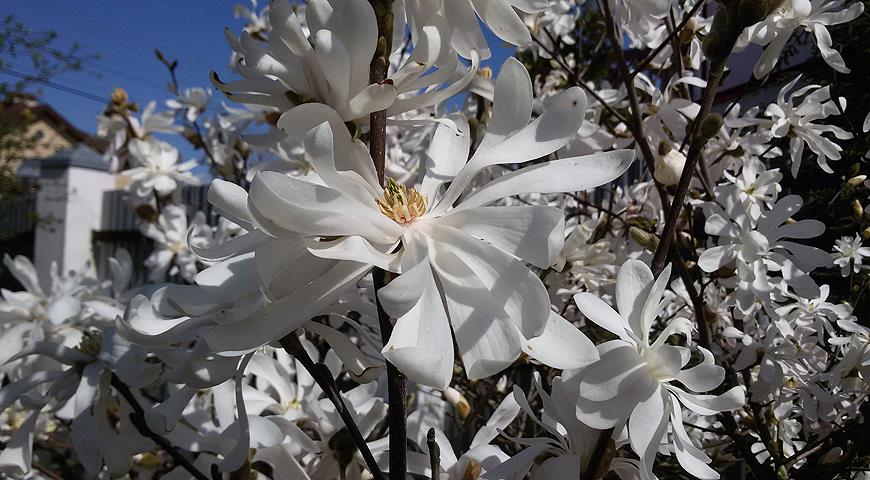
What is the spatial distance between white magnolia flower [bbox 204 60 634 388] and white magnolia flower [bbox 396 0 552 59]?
69 millimetres

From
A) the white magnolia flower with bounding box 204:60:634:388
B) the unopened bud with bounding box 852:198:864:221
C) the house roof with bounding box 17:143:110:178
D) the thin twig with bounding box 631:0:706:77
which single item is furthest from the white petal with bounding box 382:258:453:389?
the house roof with bounding box 17:143:110:178

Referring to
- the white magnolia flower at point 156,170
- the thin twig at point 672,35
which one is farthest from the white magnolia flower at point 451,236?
the white magnolia flower at point 156,170

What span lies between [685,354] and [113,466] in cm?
45

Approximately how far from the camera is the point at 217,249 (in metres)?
0.36

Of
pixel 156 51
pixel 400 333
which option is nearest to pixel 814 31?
pixel 400 333

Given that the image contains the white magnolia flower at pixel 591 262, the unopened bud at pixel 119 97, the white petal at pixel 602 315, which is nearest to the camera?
the white petal at pixel 602 315

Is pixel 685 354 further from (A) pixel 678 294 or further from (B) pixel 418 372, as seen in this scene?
(A) pixel 678 294

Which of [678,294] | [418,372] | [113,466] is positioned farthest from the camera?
[678,294]

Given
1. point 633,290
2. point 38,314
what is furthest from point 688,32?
point 38,314

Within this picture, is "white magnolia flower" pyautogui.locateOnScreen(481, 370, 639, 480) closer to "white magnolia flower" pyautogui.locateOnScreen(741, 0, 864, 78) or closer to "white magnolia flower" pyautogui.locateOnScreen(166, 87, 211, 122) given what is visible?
"white magnolia flower" pyautogui.locateOnScreen(741, 0, 864, 78)

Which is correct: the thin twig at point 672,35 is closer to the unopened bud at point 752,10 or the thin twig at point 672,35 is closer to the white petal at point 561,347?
the unopened bud at point 752,10

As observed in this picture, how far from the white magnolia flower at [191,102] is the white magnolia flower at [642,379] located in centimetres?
137

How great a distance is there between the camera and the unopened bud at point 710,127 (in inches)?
17.0

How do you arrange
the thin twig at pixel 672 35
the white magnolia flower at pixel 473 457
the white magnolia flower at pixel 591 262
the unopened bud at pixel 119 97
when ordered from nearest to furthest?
the white magnolia flower at pixel 473 457 < the thin twig at pixel 672 35 < the white magnolia flower at pixel 591 262 < the unopened bud at pixel 119 97
